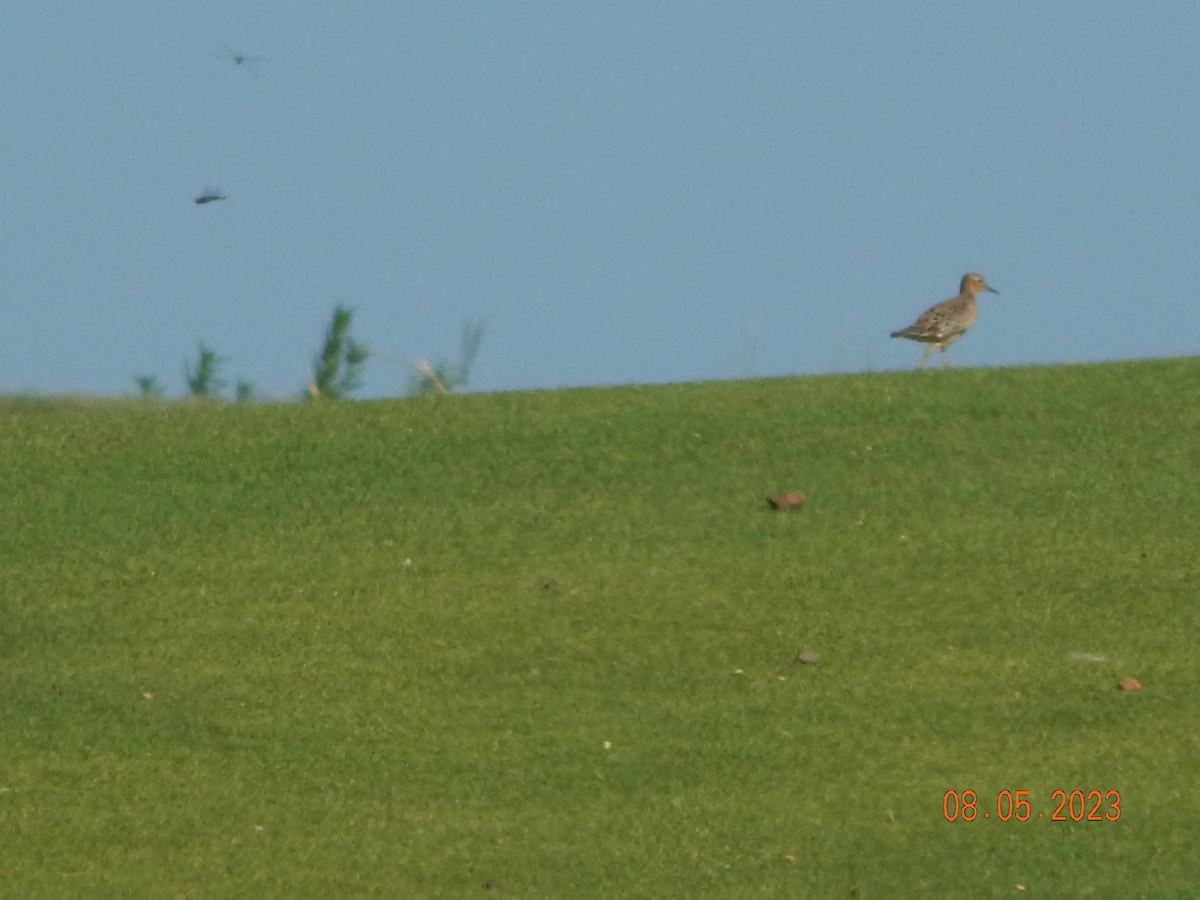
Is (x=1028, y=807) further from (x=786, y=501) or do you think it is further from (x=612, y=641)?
(x=786, y=501)

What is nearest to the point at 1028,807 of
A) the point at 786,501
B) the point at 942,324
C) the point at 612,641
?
the point at 612,641

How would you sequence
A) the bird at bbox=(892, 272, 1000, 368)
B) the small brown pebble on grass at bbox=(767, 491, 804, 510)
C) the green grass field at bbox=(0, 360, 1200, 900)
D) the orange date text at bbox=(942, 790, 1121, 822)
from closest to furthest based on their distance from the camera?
the green grass field at bbox=(0, 360, 1200, 900), the orange date text at bbox=(942, 790, 1121, 822), the small brown pebble on grass at bbox=(767, 491, 804, 510), the bird at bbox=(892, 272, 1000, 368)

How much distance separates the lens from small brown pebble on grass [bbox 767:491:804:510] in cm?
1057

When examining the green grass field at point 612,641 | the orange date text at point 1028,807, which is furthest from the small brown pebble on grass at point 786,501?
the orange date text at point 1028,807

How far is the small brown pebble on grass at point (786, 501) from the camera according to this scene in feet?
34.7

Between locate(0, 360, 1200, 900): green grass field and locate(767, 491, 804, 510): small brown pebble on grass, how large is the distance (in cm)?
10

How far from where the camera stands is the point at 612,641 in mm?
9148

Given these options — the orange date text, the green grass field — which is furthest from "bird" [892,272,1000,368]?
the orange date text

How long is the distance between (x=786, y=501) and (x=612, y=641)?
5.74 ft

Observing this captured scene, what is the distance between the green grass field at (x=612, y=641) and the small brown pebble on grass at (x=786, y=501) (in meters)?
0.10

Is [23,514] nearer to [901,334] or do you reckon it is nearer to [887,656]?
[887,656]

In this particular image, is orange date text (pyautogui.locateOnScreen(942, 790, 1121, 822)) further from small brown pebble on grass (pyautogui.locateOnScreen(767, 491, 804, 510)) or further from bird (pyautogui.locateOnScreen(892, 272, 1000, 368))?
bird (pyautogui.locateOnScreen(892, 272, 1000, 368))

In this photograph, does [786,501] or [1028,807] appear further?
[786,501]

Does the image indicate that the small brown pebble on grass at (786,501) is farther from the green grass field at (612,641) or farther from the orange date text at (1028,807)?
the orange date text at (1028,807)
